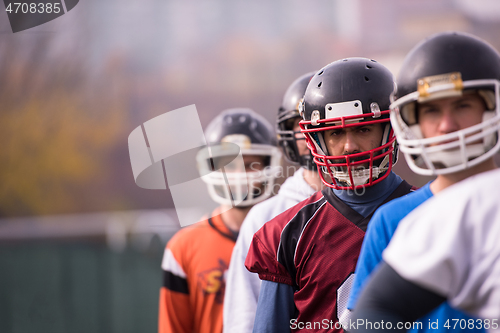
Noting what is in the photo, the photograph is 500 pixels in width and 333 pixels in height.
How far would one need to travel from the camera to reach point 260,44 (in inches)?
867

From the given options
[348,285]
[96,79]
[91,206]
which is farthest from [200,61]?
[348,285]

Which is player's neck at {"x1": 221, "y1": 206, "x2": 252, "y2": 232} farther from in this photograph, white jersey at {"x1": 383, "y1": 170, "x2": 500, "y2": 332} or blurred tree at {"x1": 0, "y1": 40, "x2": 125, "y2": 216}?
blurred tree at {"x1": 0, "y1": 40, "x2": 125, "y2": 216}

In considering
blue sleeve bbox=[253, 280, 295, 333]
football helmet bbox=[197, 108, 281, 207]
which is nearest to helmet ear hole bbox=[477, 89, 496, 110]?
blue sleeve bbox=[253, 280, 295, 333]

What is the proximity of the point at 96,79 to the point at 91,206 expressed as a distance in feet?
15.1

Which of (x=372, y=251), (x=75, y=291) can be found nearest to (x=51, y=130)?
(x=75, y=291)

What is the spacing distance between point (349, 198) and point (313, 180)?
84 centimetres

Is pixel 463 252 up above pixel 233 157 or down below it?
above

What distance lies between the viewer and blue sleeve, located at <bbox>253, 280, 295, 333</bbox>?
206 cm

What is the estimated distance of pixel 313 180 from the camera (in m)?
2.92

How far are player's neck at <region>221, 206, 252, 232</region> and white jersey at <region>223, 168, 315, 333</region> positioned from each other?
70 cm

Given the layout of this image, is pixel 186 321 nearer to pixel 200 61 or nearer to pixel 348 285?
pixel 348 285

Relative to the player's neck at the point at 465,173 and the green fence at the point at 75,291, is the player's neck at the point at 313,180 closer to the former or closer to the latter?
the player's neck at the point at 465,173

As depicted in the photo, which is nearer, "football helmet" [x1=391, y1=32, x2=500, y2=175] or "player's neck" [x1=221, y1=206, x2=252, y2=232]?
"football helmet" [x1=391, y1=32, x2=500, y2=175]

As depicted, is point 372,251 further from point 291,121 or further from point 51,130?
point 51,130
